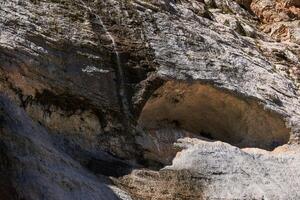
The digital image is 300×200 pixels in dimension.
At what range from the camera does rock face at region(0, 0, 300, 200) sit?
1009 centimetres

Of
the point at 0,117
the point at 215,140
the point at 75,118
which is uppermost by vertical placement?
the point at 0,117

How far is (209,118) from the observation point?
1366cm

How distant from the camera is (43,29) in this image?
12133mm

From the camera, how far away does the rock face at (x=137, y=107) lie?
33.1 feet

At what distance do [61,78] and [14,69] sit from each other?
32.6 inches

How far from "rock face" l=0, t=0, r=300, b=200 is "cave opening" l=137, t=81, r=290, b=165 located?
0.07 ft

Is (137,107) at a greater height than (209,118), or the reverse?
(137,107)

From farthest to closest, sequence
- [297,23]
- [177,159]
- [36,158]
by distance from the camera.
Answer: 1. [297,23]
2. [177,159]
3. [36,158]

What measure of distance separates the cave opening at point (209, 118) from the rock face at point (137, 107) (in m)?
0.02

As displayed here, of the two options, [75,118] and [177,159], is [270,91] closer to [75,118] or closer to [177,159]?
[177,159]

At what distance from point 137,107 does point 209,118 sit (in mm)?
1879

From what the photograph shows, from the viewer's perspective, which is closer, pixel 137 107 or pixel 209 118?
pixel 137 107

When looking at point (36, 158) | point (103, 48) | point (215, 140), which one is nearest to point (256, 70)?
point (215, 140)

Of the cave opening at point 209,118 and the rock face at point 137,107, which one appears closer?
the rock face at point 137,107
